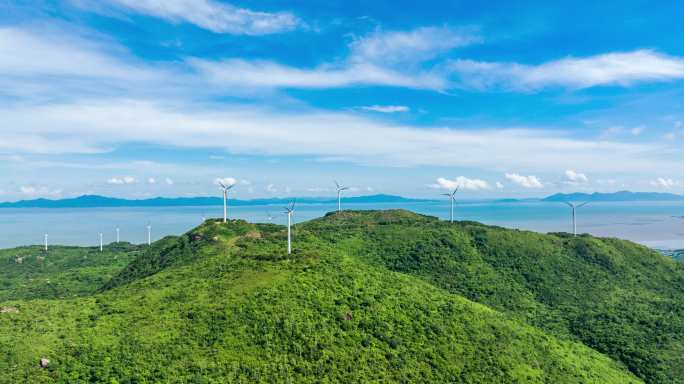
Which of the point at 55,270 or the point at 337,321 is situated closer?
the point at 337,321

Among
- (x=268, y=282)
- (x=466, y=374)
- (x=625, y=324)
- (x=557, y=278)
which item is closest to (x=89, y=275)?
(x=268, y=282)

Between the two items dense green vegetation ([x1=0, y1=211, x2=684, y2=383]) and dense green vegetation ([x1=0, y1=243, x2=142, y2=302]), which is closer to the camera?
dense green vegetation ([x1=0, y1=211, x2=684, y2=383])

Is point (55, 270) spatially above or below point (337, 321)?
below

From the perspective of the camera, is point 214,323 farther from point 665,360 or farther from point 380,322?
point 665,360

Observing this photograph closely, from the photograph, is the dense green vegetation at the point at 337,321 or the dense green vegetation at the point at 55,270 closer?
the dense green vegetation at the point at 337,321
